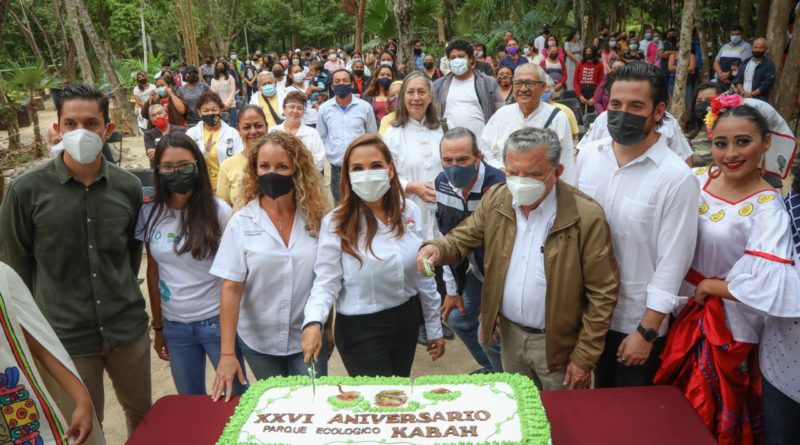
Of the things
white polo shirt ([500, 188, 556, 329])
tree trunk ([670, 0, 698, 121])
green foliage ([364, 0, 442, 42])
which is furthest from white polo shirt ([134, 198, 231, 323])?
green foliage ([364, 0, 442, 42])

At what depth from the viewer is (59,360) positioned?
2.04 metres

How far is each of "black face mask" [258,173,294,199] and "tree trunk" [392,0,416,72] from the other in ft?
20.3

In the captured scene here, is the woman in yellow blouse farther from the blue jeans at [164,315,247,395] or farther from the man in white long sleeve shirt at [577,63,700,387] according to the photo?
the man in white long sleeve shirt at [577,63,700,387]

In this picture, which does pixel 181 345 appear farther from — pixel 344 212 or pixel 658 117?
pixel 658 117

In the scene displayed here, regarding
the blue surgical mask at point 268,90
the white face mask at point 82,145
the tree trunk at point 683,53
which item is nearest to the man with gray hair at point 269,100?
the blue surgical mask at point 268,90

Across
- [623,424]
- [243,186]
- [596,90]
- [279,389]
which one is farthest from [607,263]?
[596,90]

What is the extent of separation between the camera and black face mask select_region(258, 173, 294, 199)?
2.58 meters

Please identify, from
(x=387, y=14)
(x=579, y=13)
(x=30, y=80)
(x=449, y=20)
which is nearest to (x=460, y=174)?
(x=30, y=80)

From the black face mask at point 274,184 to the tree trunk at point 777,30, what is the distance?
30.0 feet

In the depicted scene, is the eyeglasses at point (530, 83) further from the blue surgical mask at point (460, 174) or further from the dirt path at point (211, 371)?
the dirt path at point (211, 371)

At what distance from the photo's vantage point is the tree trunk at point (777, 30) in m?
8.76

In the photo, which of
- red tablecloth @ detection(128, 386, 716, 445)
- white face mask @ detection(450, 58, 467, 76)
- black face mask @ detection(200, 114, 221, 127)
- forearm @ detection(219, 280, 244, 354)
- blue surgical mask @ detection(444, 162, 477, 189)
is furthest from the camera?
white face mask @ detection(450, 58, 467, 76)

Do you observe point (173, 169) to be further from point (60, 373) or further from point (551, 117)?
point (551, 117)

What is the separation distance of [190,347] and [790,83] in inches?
370
